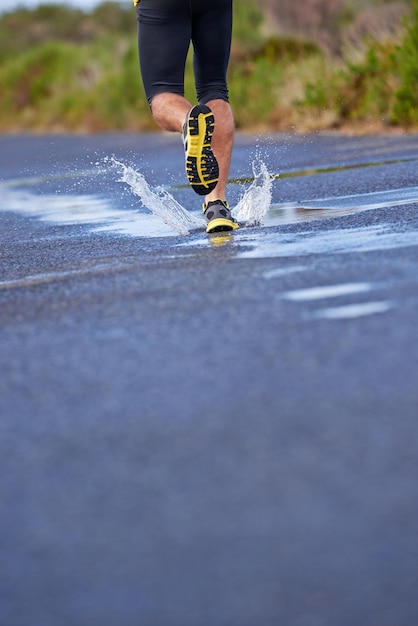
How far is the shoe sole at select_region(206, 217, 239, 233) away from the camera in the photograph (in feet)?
23.3

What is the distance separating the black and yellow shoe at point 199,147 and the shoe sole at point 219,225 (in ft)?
0.74

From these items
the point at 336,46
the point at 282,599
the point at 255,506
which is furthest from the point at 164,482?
the point at 336,46

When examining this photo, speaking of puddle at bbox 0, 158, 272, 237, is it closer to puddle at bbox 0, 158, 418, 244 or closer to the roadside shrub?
puddle at bbox 0, 158, 418, 244

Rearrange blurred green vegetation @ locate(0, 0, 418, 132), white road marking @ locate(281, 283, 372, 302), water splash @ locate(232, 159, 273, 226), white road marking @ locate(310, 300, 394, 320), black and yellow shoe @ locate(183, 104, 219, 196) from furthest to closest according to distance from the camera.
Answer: blurred green vegetation @ locate(0, 0, 418, 132) < water splash @ locate(232, 159, 273, 226) < black and yellow shoe @ locate(183, 104, 219, 196) < white road marking @ locate(281, 283, 372, 302) < white road marking @ locate(310, 300, 394, 320)

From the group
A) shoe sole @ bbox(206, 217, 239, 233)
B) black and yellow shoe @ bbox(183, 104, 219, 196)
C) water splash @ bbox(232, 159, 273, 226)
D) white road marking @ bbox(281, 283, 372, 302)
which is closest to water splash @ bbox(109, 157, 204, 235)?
water splash @ bbox(232, 159, 273, 226)

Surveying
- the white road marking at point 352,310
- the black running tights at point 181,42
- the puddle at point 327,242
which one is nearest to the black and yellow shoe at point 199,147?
the puddle at point 327,242

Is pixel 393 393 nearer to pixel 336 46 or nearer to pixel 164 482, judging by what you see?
pixel 164 482

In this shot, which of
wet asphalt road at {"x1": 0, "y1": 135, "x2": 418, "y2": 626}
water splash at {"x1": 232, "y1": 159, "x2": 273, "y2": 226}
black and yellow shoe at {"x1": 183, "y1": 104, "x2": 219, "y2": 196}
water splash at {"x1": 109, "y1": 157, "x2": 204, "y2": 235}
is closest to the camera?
wet asphalt road at {"x1": 0, "y1": 135, "x2": 418, "y2": 626}

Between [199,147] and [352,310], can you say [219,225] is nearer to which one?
[199,147]

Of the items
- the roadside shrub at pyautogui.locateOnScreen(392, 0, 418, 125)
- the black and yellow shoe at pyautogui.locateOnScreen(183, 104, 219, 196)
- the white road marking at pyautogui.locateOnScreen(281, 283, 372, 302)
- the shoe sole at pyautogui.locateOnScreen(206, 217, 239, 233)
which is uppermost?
the roadside shrub at pyautogui.locateOnScreen(392, 0, 418, 125)

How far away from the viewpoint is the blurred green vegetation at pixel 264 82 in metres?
16.5

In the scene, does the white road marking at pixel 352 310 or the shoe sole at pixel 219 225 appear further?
the shoe sole at pixel 219 225

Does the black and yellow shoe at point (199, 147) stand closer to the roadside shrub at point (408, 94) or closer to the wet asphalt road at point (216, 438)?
the wet asphalt road at point (216, 438)

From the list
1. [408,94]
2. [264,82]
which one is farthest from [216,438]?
[264,82]
